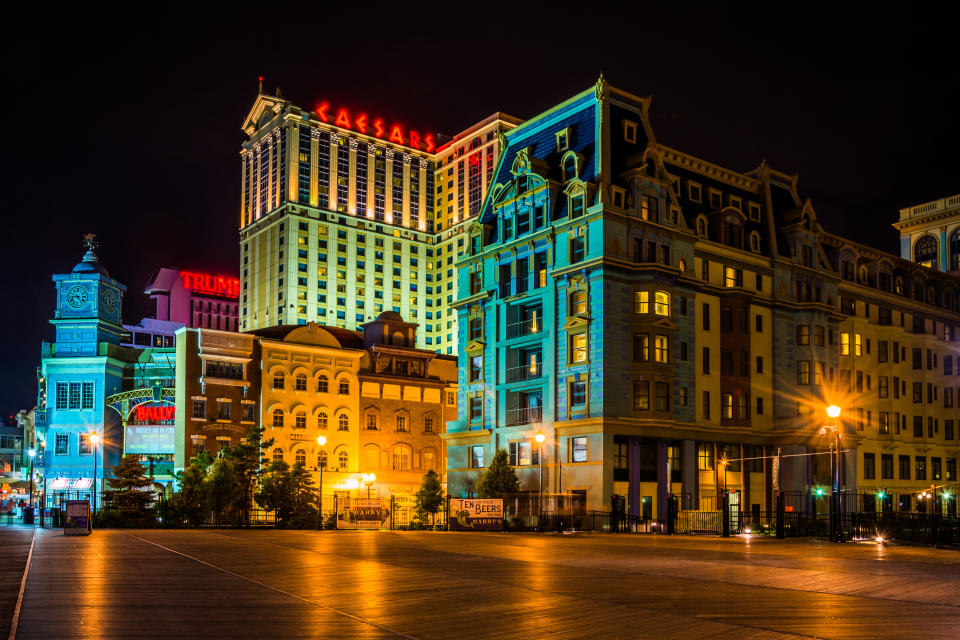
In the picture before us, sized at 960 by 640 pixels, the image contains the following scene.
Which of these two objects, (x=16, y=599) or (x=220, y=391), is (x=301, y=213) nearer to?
(x=220, y=391)

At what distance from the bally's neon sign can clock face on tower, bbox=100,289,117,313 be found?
12674 millimetres

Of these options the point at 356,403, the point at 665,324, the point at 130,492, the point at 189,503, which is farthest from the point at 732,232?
the point at 130,492

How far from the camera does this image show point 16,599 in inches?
625

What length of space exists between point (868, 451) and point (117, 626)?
77.0 m

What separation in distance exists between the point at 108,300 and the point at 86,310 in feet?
9.65

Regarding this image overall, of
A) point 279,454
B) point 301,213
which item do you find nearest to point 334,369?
point 279,454

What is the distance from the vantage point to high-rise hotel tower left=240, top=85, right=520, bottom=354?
178m

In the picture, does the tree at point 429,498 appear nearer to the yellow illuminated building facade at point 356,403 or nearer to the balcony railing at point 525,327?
the balcony railing at point 525,327

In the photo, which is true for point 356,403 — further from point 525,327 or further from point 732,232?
point 732,232

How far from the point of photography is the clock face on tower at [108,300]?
334ft

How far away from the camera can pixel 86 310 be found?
100250mm

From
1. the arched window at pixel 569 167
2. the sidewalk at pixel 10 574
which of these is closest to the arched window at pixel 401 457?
the arched window at pixel 569 167

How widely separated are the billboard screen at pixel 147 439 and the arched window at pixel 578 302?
4957cm

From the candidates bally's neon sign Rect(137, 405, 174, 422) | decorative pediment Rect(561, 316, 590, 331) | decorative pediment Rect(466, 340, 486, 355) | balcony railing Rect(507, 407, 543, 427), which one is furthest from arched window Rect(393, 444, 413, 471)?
decorative pediment Rect(561, 316, 590, 331)
